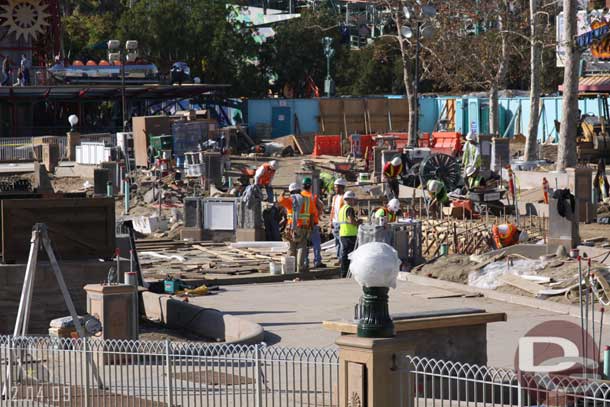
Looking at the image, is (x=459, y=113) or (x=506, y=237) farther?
(x=459, y=113)

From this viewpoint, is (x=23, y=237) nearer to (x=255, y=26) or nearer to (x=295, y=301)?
(x=295, y=301)

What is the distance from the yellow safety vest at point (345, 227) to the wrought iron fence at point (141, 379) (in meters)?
→ 9.50

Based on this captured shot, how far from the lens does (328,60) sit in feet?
257

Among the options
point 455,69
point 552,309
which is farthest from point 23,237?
point 455,69

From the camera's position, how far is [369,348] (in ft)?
34.4

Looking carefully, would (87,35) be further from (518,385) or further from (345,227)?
(518,385)

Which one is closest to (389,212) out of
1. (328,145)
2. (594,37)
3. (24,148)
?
(594,37)

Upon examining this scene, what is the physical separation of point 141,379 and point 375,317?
4.20 metres

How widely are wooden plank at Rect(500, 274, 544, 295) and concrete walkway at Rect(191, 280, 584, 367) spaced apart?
1.62ft

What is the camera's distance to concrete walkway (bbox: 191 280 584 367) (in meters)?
16.9

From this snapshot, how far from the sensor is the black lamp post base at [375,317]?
10.5m

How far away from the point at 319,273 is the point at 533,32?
2328 cm

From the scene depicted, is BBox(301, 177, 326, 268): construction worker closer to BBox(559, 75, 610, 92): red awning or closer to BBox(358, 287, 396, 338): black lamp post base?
BBox(358, 287, 396, 338): black lamp post base

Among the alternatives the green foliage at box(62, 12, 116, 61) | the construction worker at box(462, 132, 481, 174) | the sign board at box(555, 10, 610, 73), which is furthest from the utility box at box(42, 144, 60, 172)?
the green foliage at box(62, 12, 116, 61)
